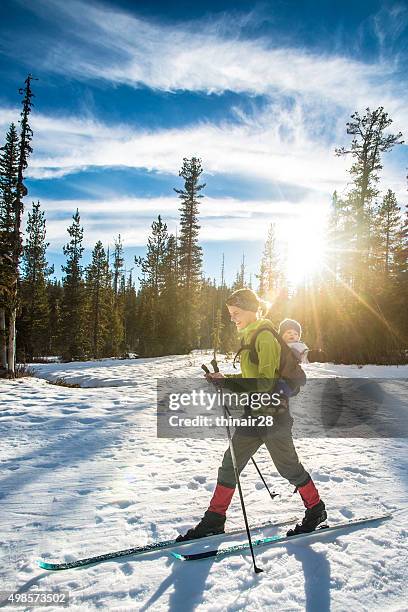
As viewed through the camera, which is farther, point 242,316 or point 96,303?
point 96,303

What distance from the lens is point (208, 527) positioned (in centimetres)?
360

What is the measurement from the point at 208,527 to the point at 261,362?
1.73 meters

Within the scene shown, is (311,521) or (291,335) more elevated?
(291,335)

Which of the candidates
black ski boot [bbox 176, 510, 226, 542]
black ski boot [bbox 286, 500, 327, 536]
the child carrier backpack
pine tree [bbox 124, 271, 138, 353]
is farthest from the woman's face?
pine tree [bbox 124, 271, 138, 353]

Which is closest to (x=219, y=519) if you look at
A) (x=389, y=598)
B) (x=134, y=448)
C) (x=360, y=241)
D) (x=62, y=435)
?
(x=389, y=598)

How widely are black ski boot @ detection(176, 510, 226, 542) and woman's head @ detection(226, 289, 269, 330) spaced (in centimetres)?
189

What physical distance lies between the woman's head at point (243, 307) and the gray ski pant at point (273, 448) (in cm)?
100

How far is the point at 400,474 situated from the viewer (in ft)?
17.8

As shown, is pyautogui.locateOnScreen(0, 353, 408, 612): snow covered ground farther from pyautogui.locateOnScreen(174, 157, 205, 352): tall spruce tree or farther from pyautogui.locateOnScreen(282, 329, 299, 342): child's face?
pyautogui.locateOnScreen(174, 157, 205, 352): tall spruce tree

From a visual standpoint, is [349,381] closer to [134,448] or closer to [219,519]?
[134,448]

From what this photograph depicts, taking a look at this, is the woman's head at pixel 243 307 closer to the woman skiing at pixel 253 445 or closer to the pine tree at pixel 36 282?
the woman skiing at pixel 253 445

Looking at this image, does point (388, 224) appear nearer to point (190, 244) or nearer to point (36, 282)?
point (190, 244)

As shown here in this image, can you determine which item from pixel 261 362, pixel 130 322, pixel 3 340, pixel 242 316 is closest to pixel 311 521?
pixel 261 362

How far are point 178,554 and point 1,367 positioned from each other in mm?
14493
